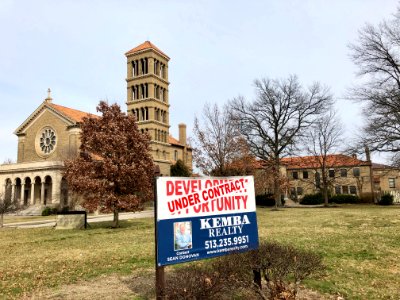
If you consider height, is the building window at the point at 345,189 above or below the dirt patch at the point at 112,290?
above

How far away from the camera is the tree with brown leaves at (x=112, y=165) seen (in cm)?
1884

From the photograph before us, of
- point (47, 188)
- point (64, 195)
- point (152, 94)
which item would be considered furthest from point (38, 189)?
point (152, 94)

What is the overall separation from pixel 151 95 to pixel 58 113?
1517 centimetres

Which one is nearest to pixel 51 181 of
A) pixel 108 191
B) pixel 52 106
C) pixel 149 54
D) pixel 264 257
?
pixel 52 106

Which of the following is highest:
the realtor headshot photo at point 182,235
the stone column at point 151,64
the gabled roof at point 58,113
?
the stone column at point 151,64

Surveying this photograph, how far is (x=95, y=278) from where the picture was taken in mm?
7633

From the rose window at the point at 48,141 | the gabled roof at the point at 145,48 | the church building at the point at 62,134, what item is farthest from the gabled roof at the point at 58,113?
the gabled roof at the point at 145,48

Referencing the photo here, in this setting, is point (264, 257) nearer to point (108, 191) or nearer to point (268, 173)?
point (108, 191)

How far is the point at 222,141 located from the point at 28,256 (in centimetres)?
1756

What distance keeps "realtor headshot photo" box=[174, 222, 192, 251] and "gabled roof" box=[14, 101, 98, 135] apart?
45381 mm

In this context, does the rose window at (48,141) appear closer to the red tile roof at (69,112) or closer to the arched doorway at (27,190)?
the red tile roof at (69,112)

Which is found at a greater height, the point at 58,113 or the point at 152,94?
the point at 152,94

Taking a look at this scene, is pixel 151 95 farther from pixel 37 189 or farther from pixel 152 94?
pixel 37 189

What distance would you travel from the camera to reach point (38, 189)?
4678cm
